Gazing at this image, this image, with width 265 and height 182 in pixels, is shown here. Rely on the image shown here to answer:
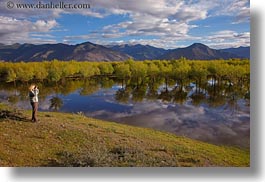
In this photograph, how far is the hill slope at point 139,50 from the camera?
6508 millimetres

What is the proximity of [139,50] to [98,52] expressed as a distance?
0.77 m

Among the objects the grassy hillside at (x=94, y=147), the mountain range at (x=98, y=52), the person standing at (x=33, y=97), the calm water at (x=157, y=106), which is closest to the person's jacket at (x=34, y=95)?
the person standing at (x=33, y=97)

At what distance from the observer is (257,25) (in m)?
5.64

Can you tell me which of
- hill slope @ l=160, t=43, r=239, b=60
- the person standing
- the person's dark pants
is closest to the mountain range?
hill slope @ l=160, t=43, r=239, b=60

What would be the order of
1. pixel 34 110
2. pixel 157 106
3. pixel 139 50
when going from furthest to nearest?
pixel 157 106, pixel 139 50, pixel 34 110

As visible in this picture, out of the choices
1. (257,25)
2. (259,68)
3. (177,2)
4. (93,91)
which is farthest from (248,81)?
(93,91)

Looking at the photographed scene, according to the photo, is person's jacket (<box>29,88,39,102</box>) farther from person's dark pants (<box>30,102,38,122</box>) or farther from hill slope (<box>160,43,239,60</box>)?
hill slope (<box>160,43,239,60</box>)

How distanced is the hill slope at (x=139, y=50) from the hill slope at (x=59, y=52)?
0.31 feet

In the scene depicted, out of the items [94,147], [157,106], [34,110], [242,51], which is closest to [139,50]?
[157,106]

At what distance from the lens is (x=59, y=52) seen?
255 inches

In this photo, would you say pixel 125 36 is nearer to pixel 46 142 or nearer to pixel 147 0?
pixel 147 0

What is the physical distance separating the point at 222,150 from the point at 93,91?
276cm

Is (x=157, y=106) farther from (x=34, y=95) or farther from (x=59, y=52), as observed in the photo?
(x=34, y=95)

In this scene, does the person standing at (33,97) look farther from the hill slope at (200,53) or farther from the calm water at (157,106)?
the hill slope at (200,53)
